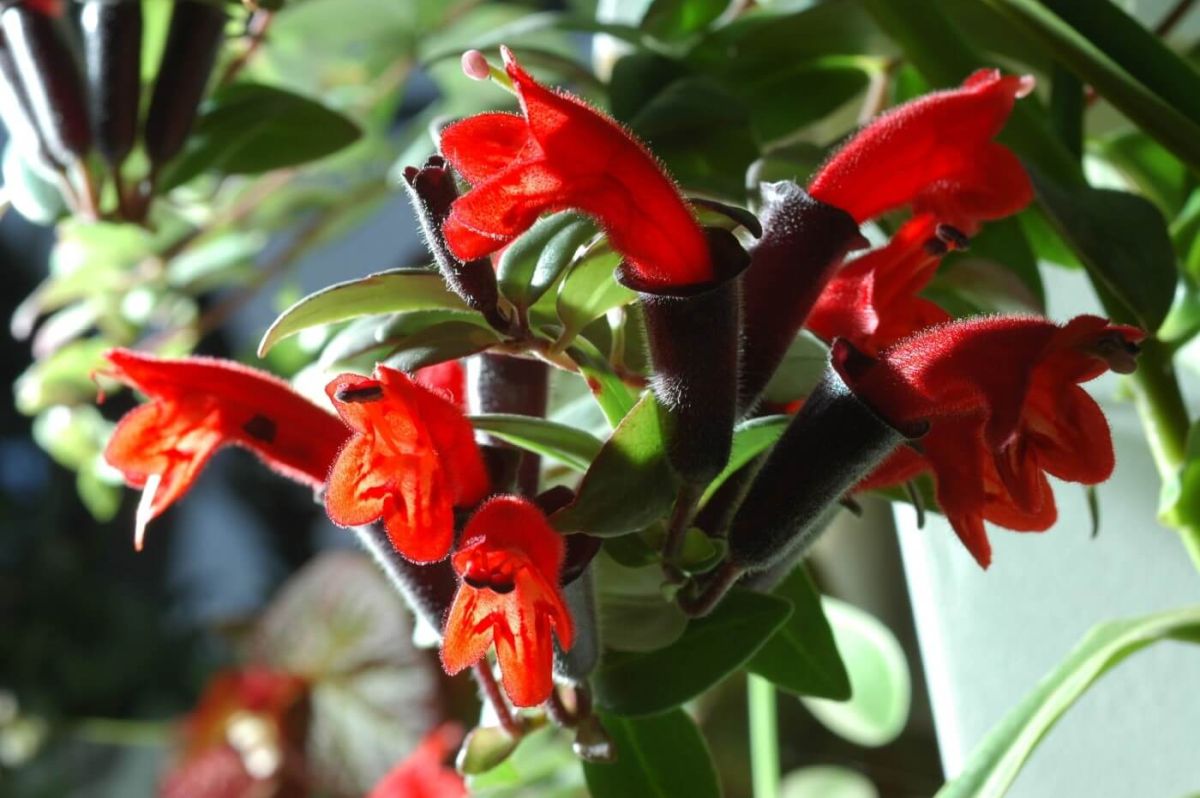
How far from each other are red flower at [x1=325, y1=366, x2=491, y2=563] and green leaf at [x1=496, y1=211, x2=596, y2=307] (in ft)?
0.11

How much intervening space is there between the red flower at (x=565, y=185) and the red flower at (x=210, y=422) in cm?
11

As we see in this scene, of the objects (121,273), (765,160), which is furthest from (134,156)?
(765,160)

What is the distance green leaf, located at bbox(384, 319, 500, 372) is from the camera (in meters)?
0.30

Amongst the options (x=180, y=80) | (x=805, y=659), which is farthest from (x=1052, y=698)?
(x=180, y=80)

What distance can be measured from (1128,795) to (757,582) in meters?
0.24

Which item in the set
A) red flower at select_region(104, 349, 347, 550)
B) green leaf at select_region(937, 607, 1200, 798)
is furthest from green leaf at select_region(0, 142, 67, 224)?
green leaf at select_region(937, 607, 1200, 798)

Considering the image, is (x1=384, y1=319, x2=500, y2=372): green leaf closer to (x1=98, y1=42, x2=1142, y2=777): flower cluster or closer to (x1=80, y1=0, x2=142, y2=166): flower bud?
(x1=98, y1=42, x2=1142, y2=777): flower cluster

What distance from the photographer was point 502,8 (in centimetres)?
88

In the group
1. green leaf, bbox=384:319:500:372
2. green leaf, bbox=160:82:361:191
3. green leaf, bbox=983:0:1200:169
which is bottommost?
green leaf, bbox=160:82:361:191

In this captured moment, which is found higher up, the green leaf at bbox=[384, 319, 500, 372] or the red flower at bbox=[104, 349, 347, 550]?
the green leaf at bbox=[384, 319, 500, 372]

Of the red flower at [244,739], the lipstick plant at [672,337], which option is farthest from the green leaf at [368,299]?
the red flower at [244,739]

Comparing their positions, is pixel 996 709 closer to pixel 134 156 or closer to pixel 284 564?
pixel 134 156

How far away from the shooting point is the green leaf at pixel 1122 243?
0.36 m

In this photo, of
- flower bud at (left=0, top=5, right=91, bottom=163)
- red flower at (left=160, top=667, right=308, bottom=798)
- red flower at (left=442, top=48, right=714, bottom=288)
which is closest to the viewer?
red flower at (left=442, top=48, right=714, bottom=288)
